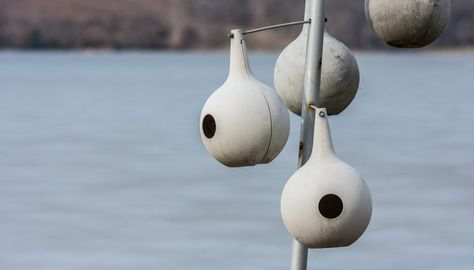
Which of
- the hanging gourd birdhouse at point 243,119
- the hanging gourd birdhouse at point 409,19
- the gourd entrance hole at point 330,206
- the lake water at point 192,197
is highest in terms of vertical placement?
the lake water at point 192,197

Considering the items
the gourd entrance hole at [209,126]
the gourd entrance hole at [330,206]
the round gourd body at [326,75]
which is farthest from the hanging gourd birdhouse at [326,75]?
the gourd entrance hole at [330,206]

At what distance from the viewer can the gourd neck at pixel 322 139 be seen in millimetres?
4023

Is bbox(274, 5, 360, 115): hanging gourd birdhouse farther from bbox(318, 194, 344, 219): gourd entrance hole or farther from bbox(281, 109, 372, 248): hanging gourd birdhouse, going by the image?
bbox(318, 194, 344, 219): gourd entrance hole

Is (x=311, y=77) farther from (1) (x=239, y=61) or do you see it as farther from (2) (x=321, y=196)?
(2) (x=321, y=196)

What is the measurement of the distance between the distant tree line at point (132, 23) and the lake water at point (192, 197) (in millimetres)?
94369

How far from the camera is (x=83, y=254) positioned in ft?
31.0

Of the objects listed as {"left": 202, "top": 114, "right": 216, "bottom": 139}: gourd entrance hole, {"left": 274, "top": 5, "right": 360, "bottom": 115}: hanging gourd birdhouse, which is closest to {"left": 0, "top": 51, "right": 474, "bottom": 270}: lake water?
{"left": 274, "top": 5, "right": 360, "bottom": 115}: hanging gourd birdhouse

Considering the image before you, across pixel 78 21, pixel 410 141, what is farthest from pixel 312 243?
pixel 78 21

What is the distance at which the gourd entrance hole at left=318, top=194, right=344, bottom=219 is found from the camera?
3.94 m

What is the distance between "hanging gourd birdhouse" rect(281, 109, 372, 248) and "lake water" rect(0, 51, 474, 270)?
11.8 feet

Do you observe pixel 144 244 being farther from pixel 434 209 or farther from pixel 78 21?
pixel 78 21

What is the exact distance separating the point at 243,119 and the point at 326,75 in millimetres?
361

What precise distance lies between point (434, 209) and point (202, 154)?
6.61 m

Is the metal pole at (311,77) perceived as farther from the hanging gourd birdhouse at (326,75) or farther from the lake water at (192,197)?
the lake water at (192,197)
